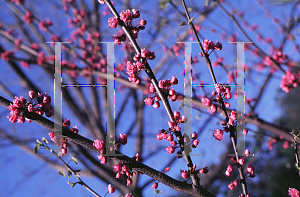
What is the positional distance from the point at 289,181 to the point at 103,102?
21.8 ft

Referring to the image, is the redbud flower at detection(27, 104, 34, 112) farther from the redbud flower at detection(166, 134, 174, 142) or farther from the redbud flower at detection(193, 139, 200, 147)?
the redbud flower at detection(193, 139, 200, 147)

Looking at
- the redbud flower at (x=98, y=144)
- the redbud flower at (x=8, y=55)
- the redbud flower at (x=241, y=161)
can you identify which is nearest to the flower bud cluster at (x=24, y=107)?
the redbud flower at (x=98, y=144)

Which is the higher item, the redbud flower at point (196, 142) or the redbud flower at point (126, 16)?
the redbud flower at point (126, 16)

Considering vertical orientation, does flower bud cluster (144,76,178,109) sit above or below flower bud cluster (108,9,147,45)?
below

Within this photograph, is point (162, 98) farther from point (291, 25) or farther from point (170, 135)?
point (291, 25)

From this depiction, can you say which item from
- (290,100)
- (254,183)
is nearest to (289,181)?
(254,183)

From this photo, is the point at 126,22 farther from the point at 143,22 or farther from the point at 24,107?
the point at 24,107

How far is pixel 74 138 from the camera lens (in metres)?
1.39

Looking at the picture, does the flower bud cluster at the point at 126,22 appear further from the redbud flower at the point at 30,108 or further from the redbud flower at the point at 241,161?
the redbud flower at the point at 241,161

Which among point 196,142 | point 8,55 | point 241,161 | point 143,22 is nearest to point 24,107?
point 143,22

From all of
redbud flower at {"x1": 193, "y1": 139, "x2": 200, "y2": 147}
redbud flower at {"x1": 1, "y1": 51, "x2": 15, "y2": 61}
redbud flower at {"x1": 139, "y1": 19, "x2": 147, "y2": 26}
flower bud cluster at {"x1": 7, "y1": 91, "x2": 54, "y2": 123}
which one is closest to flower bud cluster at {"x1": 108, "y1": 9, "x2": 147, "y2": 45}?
redbud flower at {"x1": 139, "y1": 19, "x2": 147, "y2": 26}

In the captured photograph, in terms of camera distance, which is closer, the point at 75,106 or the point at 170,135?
the point at 170,135

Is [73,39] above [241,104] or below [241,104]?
above

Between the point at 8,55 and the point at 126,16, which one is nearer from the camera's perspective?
the point at 126,16
